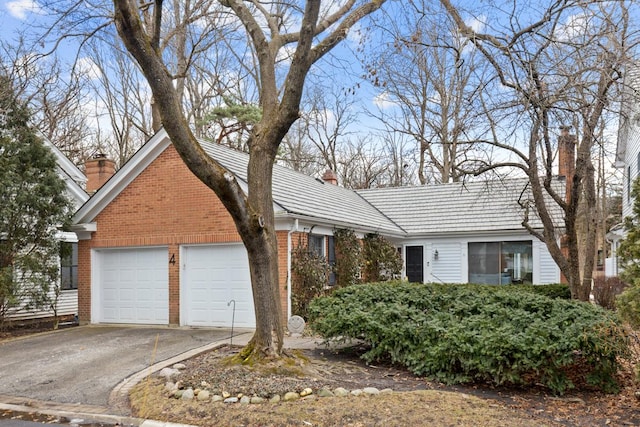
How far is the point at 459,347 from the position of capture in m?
7.64

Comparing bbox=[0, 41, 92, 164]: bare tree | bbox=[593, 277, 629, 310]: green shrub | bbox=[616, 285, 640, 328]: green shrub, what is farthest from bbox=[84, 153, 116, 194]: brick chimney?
bbox=[616, 285, 640, 328]: green shrub

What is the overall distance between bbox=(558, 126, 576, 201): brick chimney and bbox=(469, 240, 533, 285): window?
2.49 meters

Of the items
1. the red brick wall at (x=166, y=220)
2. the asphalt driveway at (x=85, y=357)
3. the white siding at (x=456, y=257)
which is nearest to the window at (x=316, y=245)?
the red brick wall at (x=166, y=220)

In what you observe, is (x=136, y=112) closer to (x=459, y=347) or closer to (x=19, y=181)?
(x=19, y=181)

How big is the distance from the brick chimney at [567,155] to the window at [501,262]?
249 cm

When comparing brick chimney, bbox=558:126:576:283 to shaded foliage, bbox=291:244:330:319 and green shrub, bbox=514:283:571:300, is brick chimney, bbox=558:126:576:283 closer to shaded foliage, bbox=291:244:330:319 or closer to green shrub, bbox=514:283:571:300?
green shrub, bbox=514:283:571:300

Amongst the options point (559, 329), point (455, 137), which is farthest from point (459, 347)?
point (455, 137)

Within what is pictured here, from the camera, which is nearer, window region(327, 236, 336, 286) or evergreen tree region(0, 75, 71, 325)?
evergreen tree region(0, 75, 71, 325)

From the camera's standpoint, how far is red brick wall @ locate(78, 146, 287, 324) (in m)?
13.3

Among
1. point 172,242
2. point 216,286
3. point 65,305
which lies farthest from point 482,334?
point 65,305

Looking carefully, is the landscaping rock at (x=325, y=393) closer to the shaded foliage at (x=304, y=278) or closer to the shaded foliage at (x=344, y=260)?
the shaded foliage at (x=304, y=278)

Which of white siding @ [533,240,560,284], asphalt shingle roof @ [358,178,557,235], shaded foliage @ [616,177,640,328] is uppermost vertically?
asphalt shingle roof @ [358,178,557,235]

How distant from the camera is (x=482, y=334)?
25.3ft

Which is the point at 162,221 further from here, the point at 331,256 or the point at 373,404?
the point at 373,404
